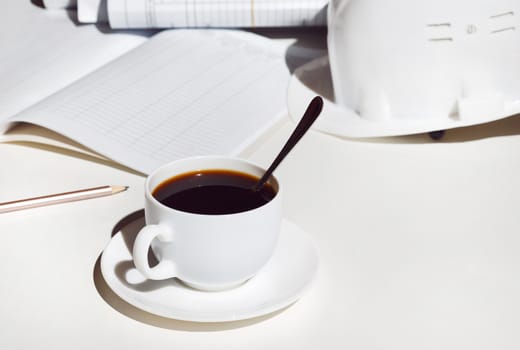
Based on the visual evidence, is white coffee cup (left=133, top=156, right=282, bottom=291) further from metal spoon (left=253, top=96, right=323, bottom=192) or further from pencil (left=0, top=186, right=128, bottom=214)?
pencil (left=0, top=186, right=128, bottom=214)

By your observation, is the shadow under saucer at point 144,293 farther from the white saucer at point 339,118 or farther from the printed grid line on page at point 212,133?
the white saucer at point 339,118

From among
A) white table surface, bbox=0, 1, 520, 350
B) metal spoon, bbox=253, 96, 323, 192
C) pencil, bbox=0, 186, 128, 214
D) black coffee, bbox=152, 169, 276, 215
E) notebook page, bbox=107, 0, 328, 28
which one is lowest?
white table surface, bbox=0, 1, 520, 350

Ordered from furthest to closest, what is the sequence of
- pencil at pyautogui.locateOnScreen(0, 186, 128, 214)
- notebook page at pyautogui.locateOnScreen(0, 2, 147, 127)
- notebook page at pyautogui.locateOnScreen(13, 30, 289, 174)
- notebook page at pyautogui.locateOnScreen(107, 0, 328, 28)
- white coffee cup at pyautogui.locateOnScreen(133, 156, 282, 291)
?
notebook page at pyautogui.locateOnScreen(107, 0, 328, 28), notebook page at pyautogui.locateOnScreen(0, 2, 147, 127), notebook page at pyautogui.locateOnScreen(13, 30, 289, 174), pencil at pyautogui.locateOnScreen(0, 186, 128, 214), white coffee cup at pyautogui.locateOnScreen(133, 156, 282, 291)

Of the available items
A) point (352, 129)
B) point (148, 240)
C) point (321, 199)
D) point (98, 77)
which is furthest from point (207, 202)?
point (98, 77)

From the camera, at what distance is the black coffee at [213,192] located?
1.93 ft

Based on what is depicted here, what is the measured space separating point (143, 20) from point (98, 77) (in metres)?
0.20

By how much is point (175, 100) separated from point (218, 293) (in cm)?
41

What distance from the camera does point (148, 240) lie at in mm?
552

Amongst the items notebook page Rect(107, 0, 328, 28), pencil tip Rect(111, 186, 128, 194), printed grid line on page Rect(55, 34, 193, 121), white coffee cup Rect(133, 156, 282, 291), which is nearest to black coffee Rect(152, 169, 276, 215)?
white coffee cup Rect(133, 156, 282, 291)

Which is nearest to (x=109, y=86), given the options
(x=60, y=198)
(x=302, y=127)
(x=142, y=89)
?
(x=142, y=89)

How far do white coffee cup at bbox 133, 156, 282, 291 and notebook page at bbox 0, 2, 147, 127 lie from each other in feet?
1.28

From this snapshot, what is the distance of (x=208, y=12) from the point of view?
3.74 ft

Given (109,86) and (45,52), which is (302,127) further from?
(45,52)

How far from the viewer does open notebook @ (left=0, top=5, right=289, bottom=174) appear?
0.84m
